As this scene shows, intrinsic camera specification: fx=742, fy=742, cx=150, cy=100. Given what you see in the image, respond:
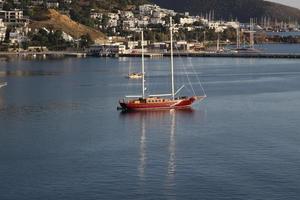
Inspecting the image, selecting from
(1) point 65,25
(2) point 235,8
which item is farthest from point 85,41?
(2) point 235,8

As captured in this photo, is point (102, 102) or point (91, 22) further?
point (91, 22)

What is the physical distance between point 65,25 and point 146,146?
1376 inches

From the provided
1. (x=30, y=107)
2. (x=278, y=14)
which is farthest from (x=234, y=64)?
(x=278, y=14)

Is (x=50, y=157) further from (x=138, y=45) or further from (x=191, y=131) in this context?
(x=138, y=45)

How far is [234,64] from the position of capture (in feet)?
99.5

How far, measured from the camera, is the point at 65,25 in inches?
1759

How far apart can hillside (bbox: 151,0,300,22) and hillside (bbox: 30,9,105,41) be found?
52.2m

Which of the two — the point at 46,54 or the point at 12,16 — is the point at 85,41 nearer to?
the point at 46,54

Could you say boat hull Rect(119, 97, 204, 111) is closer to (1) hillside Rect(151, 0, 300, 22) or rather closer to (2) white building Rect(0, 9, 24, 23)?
(2) white building Rect(0, 9, 24, 23)

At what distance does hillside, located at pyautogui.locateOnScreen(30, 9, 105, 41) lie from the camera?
43.4m

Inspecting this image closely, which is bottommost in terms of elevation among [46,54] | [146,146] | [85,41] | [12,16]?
[146,146]

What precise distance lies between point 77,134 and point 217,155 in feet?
8.77

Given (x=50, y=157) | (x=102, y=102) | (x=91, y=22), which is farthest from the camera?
(x=91, y=22)

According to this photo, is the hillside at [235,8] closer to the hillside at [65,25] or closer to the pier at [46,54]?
the hillside at [65,25]
